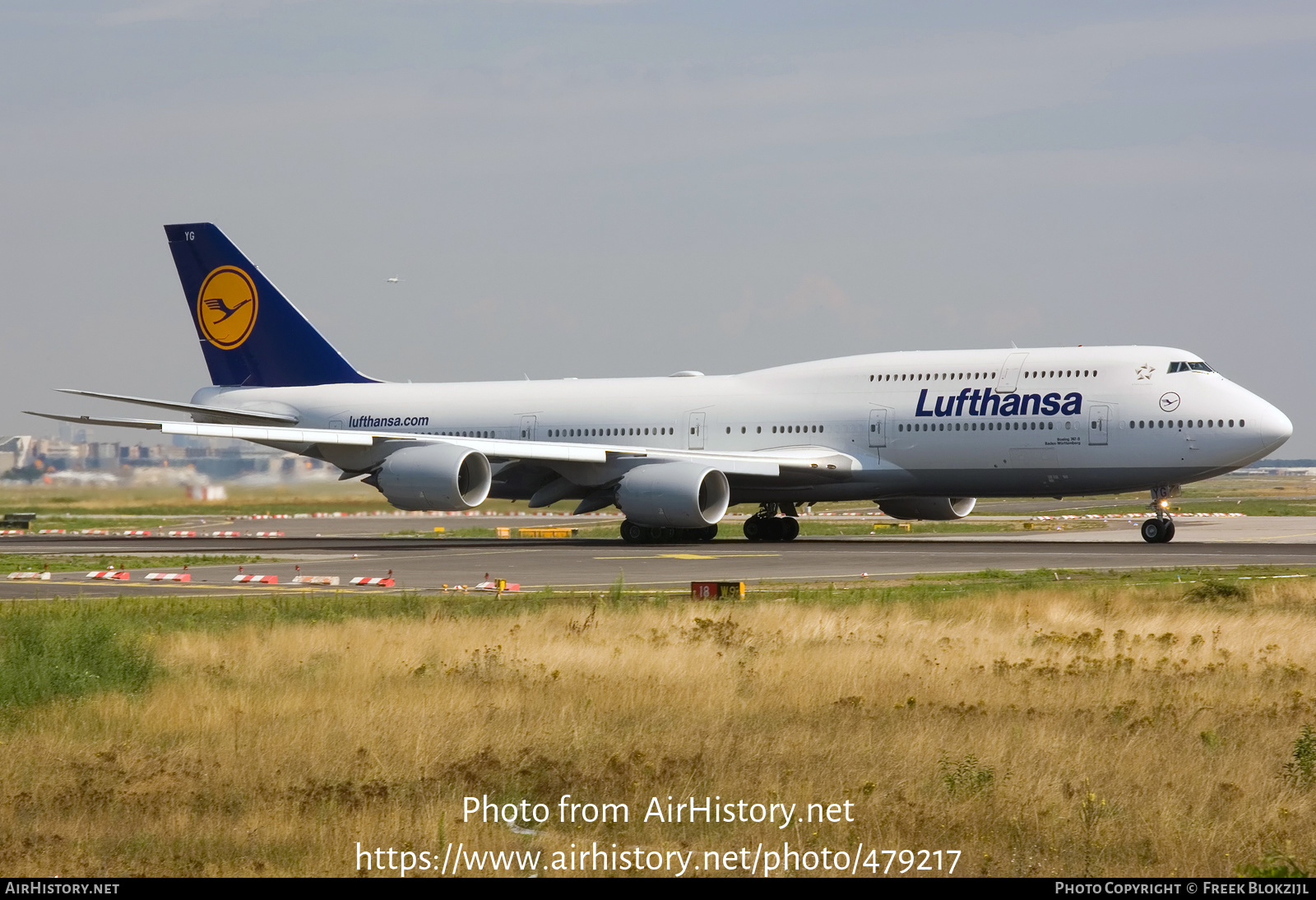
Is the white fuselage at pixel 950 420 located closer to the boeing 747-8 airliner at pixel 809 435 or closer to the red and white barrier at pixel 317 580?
the boeing 747-8 airliner at pixel 809 435

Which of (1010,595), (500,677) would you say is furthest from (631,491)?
(500,677)

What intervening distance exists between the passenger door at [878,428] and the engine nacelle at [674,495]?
12.0 feet

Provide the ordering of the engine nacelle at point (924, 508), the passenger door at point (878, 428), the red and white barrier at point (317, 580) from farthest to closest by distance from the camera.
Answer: the engine nacelle at point (924, 508), the passenger door at point (878, 428), the red and white barrier at point (317, 580)

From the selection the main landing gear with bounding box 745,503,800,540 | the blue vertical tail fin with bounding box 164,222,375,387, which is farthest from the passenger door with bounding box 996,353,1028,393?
the blue vertical tail fin with bounding box 164,222,375,387

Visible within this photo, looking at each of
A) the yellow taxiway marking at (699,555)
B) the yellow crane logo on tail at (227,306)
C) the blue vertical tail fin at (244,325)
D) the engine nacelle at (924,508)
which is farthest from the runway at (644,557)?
the yellow crane logo on tail at (227,306)

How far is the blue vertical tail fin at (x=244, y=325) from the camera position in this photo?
148 ft

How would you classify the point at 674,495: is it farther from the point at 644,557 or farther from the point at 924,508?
the point at 924,508

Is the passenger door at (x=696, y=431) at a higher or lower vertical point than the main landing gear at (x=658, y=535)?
higher

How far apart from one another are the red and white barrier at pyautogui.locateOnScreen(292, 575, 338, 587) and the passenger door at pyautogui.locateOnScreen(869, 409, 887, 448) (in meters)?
14.5

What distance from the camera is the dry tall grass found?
822 centimetres

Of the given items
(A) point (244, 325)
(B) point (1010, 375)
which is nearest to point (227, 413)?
(A) point (244, 325)
